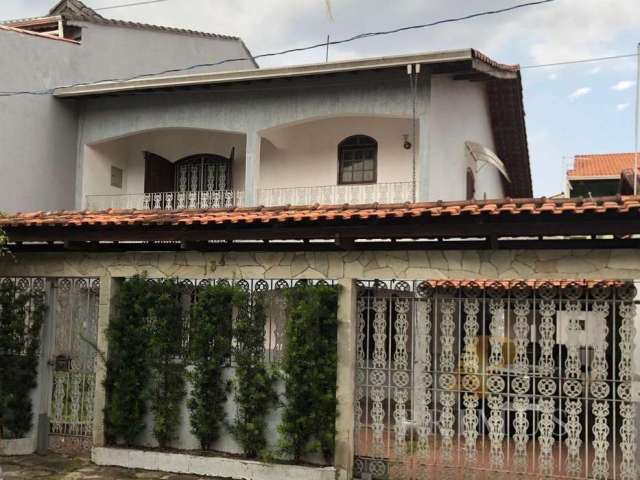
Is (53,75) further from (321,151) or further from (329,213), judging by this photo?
(329,213)

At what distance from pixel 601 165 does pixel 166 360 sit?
2392 cm

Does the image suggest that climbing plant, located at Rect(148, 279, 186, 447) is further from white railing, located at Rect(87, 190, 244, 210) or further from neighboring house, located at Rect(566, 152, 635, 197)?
neighboring house, located at Rect(566, 152, 635, 197)

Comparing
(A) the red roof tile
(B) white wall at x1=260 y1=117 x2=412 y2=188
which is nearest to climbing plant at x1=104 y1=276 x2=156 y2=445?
(A) the red roof tile

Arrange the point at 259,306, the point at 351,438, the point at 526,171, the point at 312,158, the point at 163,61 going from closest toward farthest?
the point at 351,438, the point at 259,306, the point at 312,158, the point at 163,61, the point at 526,171

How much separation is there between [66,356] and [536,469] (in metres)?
6.23

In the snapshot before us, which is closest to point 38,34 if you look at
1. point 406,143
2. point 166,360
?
point 406,143

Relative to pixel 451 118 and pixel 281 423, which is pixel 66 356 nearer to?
pixel 281 423

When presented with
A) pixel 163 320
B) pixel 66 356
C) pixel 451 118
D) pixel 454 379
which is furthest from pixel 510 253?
pixel 451 118

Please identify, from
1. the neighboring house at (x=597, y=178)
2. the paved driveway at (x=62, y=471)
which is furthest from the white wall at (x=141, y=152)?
the neighboring house at (x=597, y=178)

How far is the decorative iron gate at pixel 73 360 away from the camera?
914 cm

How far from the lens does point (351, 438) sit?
7746 millimetres

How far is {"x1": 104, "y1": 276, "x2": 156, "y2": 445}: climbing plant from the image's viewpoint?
8594mm

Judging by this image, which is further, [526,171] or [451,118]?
[526,171]

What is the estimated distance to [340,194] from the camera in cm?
1481
